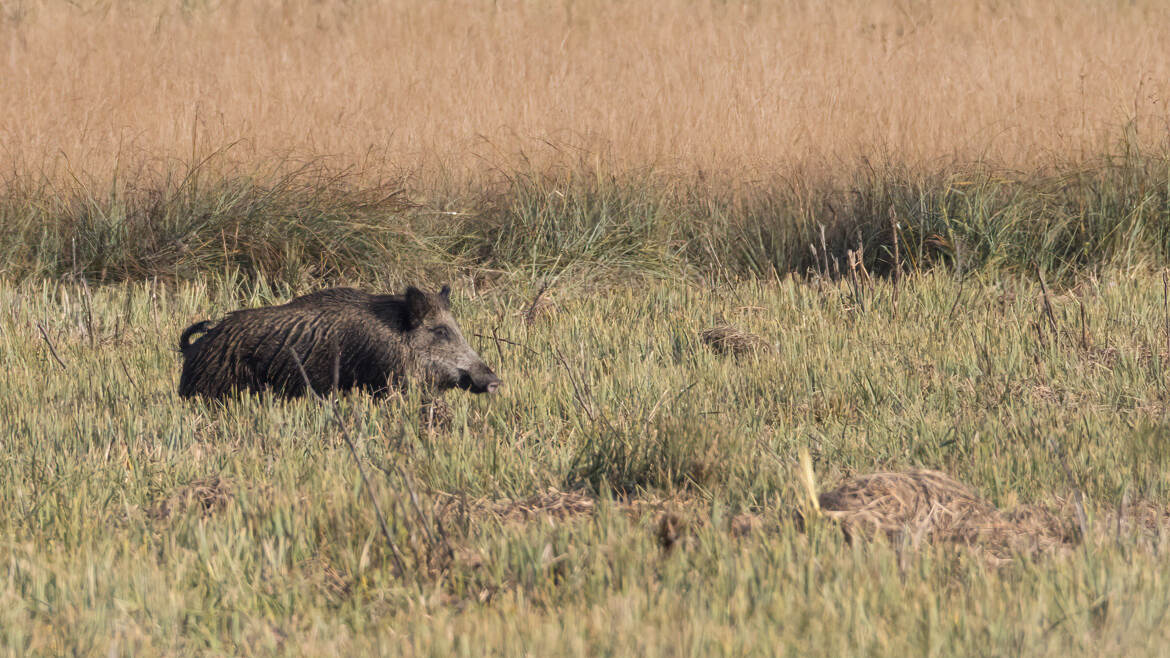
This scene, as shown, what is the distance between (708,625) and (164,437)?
2618 millimetres

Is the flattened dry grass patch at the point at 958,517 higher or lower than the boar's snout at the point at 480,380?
higher

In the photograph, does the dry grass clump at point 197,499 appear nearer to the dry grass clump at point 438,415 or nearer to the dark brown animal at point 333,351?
the dry grass clump at point 438,415

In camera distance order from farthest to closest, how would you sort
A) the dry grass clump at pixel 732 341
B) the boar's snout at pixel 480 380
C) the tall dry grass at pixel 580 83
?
the tall dry grass at pixel 580 83 → the dry grass clump at pixel 732 341 → the boar's snout at pixel 480 380

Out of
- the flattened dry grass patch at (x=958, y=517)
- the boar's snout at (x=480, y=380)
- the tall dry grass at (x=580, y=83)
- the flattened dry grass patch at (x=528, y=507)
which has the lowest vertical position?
the boar's snout at (x=480, y=380)

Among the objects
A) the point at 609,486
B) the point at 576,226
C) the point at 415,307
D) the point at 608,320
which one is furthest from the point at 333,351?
the point at 576,226

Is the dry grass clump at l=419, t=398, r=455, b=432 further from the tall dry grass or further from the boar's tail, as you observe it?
the tall dry grass

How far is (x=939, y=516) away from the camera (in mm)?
3418

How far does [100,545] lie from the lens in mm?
3314

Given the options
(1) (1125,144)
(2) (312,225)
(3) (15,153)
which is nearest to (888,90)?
(1) (1125,144)

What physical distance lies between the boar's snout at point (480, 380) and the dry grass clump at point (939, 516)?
78.3 inches

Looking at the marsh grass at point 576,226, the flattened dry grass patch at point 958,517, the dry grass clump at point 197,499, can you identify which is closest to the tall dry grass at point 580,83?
the marsh grass at point 576,226

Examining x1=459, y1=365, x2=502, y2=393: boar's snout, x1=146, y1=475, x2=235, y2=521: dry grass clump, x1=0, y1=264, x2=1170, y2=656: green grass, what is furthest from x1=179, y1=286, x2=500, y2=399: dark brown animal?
x1=146, y1=475, x2=235, y2=521: dry grass clump

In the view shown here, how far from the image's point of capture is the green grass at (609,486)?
109 inches

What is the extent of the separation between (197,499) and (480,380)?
5.51ft
